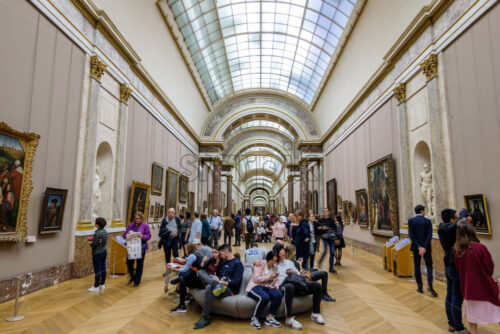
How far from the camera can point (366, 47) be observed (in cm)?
1441

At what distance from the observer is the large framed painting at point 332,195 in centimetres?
2010

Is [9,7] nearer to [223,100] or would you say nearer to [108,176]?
[108,176]

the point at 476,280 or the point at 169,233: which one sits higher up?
the point at 169,233

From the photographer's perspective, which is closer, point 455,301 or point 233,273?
point 455,301

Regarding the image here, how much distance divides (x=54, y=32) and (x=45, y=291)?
19.2ft

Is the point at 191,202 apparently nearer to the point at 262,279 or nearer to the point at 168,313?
the point at 168,313

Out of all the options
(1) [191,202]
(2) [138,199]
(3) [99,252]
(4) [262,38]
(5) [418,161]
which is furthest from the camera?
(4) [262,38]

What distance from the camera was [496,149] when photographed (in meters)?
6.46

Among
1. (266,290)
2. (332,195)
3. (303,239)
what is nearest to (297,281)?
(266,290)

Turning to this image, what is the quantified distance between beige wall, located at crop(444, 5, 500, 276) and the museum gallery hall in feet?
0.13

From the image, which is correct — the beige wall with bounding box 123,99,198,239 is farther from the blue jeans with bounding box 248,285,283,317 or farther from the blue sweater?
the blue jeans with bounding box 248,285,283,317

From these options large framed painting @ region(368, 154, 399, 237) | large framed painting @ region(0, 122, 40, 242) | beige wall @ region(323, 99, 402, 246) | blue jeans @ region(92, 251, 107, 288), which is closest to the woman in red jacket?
blue jeans @ region(92, 251, 107, 288)

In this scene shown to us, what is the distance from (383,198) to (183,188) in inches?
472

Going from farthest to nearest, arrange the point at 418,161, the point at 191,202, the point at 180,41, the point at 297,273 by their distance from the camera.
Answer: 1. the point at 191,202
2. the point at 180,41
3. the point at 418,161
4. the point at 297,273
